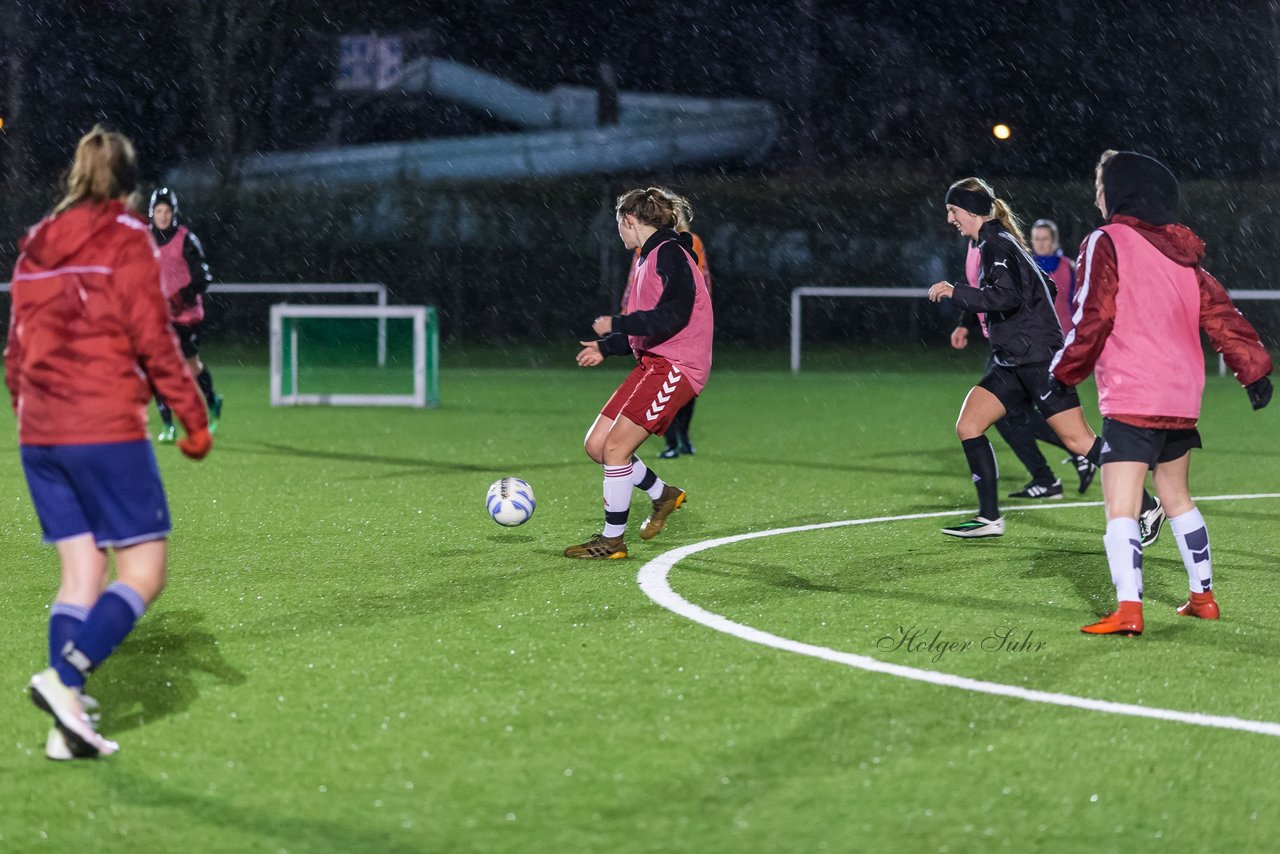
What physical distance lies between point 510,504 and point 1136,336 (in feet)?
12.1

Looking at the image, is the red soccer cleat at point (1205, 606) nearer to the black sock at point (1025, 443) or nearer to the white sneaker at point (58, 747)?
the black sock at point (1025, 443)

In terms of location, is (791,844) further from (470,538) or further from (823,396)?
(823,396)

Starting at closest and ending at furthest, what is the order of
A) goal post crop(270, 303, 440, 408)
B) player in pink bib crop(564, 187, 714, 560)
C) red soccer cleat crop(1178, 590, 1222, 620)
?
red soccer cleat crop(1178, 590, 1222, 620) → player in pink bib crop(564, 187, 714, 560) → goal post crop(270, 303, 440, 408)

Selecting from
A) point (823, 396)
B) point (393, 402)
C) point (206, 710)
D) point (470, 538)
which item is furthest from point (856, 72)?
point (206, 710)

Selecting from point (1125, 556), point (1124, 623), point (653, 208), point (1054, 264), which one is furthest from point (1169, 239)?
point (1054, 264)

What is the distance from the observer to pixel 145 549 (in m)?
4.52

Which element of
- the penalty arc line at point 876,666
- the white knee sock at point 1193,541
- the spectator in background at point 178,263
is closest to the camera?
the penalty arc line at point 876,666

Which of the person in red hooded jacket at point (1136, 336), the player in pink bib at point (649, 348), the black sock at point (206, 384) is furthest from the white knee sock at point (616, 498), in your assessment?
the black sock at point (206, 384)

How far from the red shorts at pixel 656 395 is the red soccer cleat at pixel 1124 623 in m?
2.53

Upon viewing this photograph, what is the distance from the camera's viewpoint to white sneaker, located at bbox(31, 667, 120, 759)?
4.35 meters

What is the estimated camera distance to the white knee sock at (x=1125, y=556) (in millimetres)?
6023

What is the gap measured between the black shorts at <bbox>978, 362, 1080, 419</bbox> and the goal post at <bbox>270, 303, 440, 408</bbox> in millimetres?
10679

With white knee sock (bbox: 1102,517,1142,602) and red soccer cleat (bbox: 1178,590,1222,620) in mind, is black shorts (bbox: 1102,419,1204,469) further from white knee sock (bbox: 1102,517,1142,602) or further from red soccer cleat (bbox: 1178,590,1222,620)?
red soccer cleat (bbox: 1178,590,1222,620)

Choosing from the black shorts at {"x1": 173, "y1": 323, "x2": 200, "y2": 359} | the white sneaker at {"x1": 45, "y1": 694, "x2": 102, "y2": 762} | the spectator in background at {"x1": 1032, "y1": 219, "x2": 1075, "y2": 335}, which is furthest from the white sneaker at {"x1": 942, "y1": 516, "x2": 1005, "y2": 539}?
the black shorts at {"x1": 173, "y1": 323, "x2": 200, "y2": 359}
